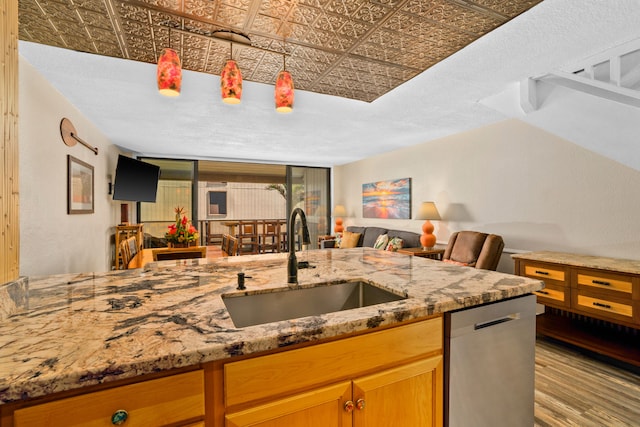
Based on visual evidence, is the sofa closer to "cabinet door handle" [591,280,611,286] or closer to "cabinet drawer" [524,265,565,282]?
"cabinet drawer" [524,265,565,282]

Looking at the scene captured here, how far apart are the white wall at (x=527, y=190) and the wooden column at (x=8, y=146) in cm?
413

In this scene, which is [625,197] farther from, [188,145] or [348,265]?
[188,145]

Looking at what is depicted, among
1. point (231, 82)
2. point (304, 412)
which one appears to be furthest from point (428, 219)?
point (304, 412)

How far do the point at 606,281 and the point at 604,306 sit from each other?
7.7 inches

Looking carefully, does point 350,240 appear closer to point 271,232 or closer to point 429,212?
point 429,212

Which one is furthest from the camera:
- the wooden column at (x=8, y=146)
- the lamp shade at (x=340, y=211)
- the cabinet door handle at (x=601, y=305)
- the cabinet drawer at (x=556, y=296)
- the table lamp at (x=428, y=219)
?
the lamp shade at (x=340, y=211)

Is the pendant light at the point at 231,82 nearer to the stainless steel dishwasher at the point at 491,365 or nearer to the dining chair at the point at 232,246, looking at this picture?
the stainless steel dishwasher at the point at 491,365

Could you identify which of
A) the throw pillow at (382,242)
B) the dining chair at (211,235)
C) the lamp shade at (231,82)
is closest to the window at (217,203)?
the dining chair at (211,235)

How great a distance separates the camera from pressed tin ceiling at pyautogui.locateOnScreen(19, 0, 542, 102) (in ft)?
4.72

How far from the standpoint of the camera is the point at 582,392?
1979 mm

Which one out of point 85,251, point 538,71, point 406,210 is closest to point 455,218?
point 406,210

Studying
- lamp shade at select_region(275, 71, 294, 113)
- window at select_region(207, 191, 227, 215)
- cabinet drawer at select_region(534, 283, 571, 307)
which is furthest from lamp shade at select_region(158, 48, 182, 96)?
window at select_region(207, 191, 227, 215)

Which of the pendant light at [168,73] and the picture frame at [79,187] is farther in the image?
the picture frame at [79,187]

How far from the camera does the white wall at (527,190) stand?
2656 mm
